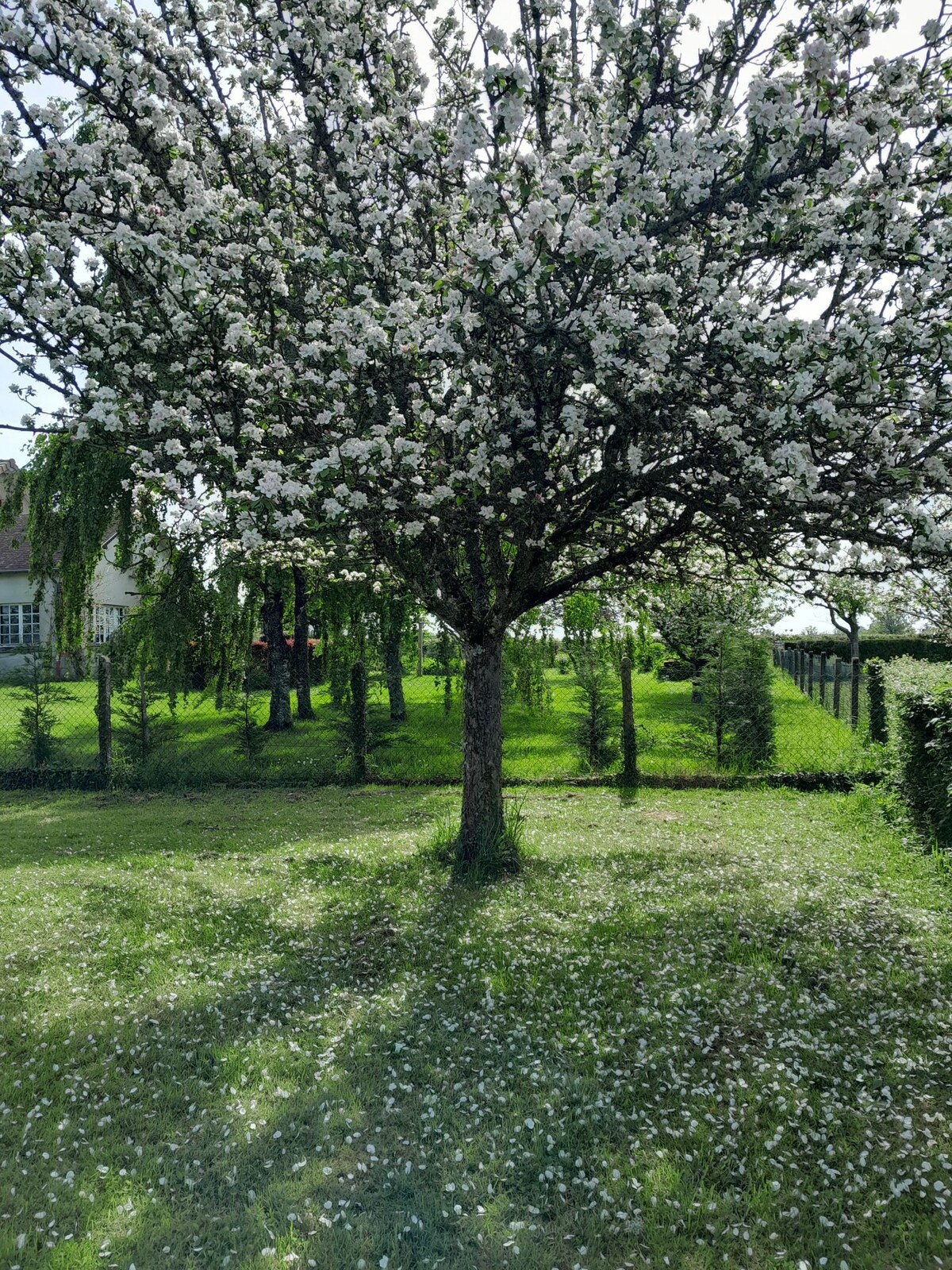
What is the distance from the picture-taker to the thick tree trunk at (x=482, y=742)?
9.47 m

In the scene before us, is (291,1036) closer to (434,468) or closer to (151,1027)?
(151,1027)

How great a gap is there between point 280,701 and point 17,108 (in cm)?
1547

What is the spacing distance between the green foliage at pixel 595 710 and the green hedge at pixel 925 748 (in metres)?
5.49

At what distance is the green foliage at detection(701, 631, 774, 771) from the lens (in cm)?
1658

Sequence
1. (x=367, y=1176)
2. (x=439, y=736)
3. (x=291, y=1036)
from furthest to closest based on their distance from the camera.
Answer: (x=439, y=736), (x=291, y=1036), (x=367, y=1176)

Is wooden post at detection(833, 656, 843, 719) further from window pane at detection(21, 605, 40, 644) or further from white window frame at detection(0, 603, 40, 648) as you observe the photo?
white window frame at detection(0, 603, 40, 648)

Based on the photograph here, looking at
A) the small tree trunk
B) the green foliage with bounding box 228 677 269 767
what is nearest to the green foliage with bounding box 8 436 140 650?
the green foliage with bounding box 228 677 269 767

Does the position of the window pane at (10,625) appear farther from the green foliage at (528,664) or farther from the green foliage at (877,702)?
the green foliage at (877,702)

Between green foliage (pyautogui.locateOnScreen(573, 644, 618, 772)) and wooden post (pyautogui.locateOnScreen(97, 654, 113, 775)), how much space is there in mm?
9218

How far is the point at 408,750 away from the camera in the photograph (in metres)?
18.2

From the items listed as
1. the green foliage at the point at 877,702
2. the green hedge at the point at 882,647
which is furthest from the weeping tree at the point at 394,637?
the green hedge at the point at 882,647

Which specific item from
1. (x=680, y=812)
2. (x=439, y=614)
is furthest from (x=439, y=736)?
(x=439, y=614)

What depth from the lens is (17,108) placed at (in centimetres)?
670

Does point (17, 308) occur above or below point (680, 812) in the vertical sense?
above
